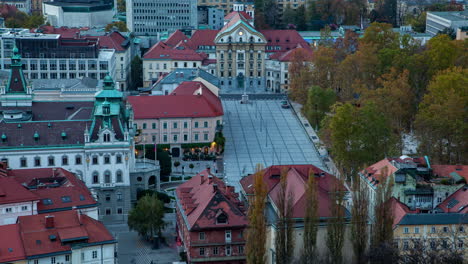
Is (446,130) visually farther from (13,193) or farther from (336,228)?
(13,193)

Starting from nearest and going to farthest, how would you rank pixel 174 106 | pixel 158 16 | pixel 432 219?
1. pixel 432 219
2. pixel 174 106
3. pixel 158 16

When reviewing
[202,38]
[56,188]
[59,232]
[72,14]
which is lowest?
[59,232]

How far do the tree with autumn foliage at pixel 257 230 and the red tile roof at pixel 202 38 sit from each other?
98.8 metres

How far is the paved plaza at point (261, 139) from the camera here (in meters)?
110

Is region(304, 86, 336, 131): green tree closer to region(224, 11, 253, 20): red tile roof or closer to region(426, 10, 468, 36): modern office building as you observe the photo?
region(224, 11, 253, 20): red tile roof

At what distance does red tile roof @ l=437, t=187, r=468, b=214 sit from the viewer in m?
76.6

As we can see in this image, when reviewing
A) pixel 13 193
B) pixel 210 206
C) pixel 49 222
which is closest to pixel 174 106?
pixel 13 193

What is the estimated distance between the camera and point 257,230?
67.8 meters

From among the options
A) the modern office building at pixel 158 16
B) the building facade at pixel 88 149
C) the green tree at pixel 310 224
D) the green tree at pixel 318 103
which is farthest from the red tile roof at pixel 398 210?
the modern office building at pixel 158 16

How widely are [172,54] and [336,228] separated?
90.2 meters

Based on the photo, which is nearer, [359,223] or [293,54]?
[359,223]

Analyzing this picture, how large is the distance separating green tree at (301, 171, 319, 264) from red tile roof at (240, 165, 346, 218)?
83.7 inches

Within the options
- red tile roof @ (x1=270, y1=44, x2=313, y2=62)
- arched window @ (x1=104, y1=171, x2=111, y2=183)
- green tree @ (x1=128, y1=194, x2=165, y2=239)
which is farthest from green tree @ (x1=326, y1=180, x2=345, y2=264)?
red tile roof @ (x1=270, y1=44, x2=313, y2=62)

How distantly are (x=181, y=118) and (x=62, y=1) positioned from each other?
93.8 metres
